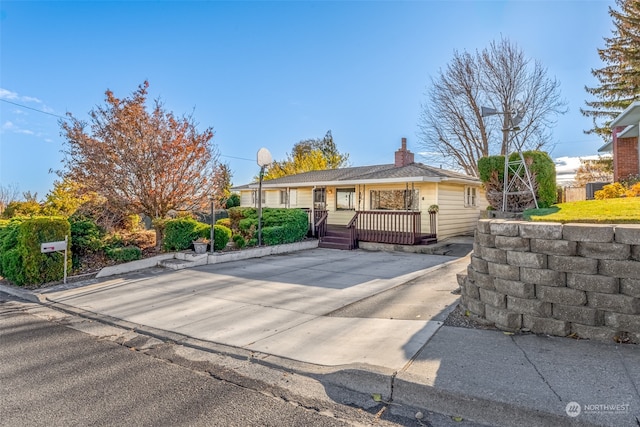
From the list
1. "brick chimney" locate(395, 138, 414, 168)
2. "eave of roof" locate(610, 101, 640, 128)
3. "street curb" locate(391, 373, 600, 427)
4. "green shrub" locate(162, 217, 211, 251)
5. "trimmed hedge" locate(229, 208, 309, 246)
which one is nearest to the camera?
"street curb" locate(391, 373, 600, 427)

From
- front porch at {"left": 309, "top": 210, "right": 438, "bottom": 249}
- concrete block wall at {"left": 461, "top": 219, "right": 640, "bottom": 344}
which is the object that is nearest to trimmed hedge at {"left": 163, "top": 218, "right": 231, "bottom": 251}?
front porch at {"left": 309, "top": 210, "right": 438, "bottom": 249}

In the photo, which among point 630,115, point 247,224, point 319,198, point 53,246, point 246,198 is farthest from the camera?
point 246,198

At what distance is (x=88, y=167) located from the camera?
9.90 meters

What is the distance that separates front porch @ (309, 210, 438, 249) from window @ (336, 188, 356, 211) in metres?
2.47

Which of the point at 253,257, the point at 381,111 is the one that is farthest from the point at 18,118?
the point at 381,111

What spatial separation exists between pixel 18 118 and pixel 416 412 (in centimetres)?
1887

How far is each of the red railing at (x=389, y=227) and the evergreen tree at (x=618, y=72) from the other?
17.3 meters

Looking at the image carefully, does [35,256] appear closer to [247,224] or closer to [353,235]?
[247,224]

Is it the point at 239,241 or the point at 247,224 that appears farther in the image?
the point at 247,224

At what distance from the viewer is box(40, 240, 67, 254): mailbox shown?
7.51 meters

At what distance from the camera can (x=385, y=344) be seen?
3.83 metres

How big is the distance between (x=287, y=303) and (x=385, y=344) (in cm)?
233

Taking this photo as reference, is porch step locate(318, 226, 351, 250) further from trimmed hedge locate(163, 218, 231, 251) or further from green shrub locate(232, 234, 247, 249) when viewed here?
trimmed hedge locate(163, 218, 231, 251)

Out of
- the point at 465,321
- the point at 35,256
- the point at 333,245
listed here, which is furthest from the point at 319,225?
the point at 465,321
